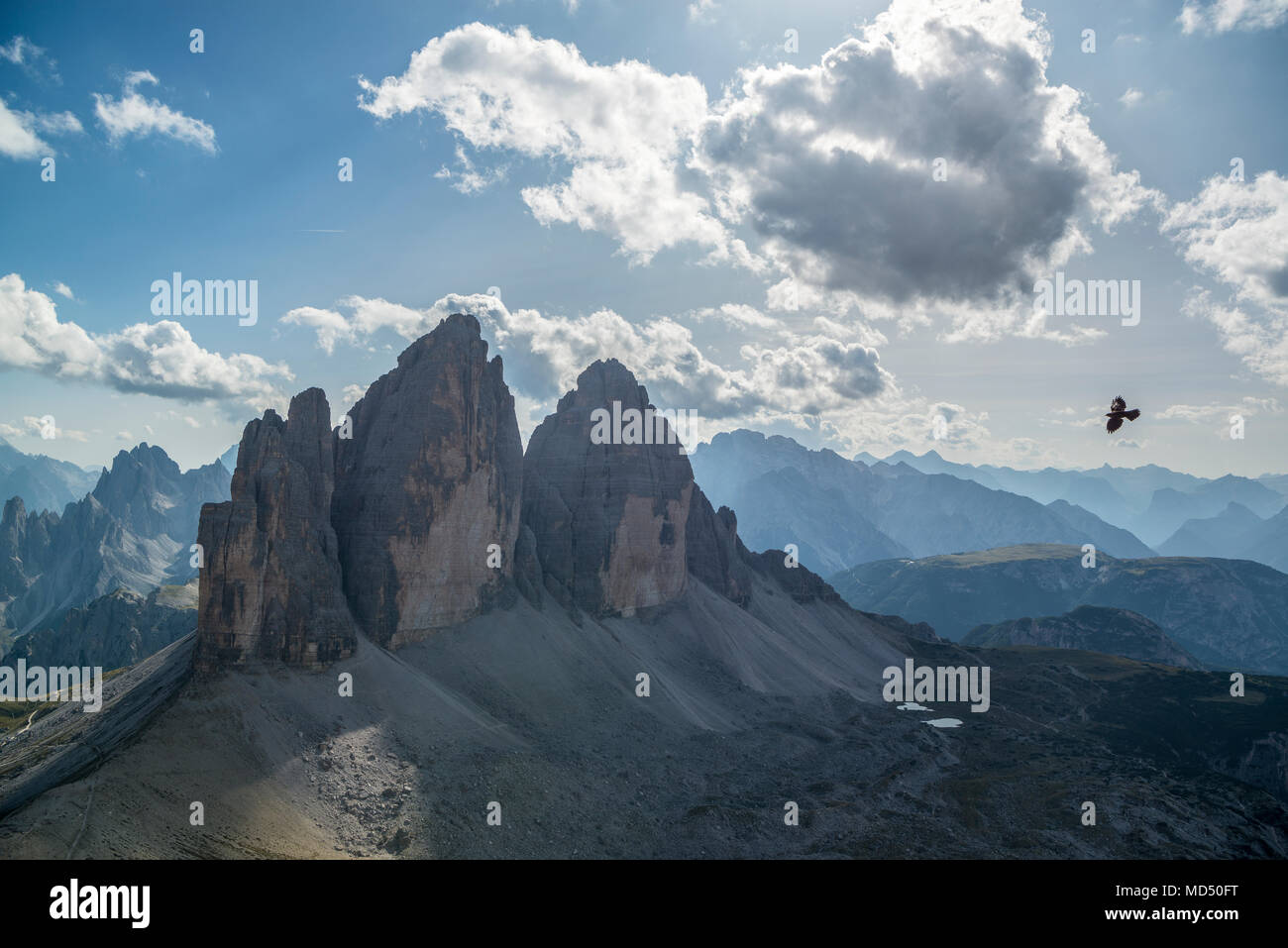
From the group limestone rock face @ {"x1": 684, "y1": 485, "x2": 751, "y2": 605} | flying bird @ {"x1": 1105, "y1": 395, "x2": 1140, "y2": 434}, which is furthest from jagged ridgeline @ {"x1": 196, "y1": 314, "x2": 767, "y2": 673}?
flying bird @ {"x1": 1105, "y1": 395, "x2": 1140, "y2": 434}

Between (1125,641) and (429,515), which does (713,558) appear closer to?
(429,515)

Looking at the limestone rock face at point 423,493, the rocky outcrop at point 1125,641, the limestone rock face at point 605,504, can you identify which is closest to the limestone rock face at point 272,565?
the limestone rock face at point 423,493

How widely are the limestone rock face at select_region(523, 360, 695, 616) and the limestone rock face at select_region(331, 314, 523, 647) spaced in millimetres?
12988

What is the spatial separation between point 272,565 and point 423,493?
17.0 metres

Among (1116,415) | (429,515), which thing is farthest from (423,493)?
(1116,415)

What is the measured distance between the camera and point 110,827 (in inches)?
1415

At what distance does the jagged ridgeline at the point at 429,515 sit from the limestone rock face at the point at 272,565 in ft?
0.38

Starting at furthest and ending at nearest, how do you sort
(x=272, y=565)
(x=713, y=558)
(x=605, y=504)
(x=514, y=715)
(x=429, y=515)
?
(x=713, y=558)
(x=605, y=504)
(x=429, y=515)
(x=514, y=715)
(x=272, y=565)

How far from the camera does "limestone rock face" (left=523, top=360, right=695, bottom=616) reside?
91125mm

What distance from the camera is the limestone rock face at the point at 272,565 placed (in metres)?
52.0

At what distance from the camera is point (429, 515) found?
227 feet

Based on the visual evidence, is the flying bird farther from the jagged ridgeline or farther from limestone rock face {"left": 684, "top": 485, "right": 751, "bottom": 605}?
limestone rock face {"left": 684, "top": 485, "right": 751, "bottom": 605}

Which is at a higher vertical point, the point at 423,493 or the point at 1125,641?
the point at 423,493
